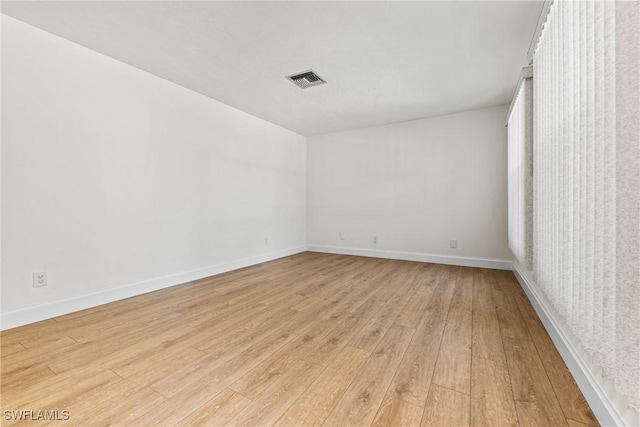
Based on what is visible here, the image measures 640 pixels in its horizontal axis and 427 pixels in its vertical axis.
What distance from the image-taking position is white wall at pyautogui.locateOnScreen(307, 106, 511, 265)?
156 inches

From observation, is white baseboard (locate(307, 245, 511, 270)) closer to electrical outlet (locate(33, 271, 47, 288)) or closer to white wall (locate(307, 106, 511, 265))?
white wall (locate(307, 106, 511, 265))

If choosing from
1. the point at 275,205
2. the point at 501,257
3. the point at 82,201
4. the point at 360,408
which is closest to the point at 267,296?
the point at 360,408

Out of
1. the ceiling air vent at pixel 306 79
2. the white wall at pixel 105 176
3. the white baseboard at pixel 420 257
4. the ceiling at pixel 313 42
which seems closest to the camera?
the ceiling at pixel 313 42

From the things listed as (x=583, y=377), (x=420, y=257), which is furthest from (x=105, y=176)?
(x=420, y=257)

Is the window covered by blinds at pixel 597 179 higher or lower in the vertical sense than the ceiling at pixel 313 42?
lower

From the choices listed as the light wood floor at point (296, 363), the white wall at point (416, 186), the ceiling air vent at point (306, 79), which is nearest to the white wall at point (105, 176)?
the light wood floor at point (296, 363)

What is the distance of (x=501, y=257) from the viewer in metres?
3.89

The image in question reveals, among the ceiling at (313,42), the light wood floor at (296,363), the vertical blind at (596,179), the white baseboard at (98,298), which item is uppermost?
the ceiling at (313,42)

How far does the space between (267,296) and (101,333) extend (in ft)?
4.41

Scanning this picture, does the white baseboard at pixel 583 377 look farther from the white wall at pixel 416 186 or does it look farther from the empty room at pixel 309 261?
the white wall at pixel 416 186

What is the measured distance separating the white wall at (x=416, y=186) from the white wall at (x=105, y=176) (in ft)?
6.16

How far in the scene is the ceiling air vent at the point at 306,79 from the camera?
9.48 feet

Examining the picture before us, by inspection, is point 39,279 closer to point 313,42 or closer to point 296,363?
point 296,363

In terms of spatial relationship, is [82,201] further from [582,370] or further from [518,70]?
[518,70]
